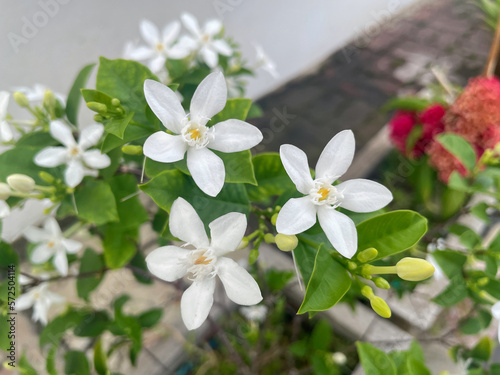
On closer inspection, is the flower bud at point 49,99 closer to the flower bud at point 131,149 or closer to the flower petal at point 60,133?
the flower petal at point 60,133

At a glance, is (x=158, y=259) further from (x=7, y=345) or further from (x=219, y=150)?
(x=7, y=345)

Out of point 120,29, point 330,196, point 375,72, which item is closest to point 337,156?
point 330,196

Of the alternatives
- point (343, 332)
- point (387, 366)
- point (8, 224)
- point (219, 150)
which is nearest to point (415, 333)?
point (343, 332)

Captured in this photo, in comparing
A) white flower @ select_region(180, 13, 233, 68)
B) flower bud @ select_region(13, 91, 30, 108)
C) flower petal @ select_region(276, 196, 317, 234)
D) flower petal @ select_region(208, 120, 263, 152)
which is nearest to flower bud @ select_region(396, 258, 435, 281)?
flower petal @ select_region(276, 196, 317, 234)

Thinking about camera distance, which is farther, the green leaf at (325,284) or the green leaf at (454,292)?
the green leaf at (454,292)

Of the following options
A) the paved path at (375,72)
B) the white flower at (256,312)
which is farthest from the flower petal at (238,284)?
the paved path at (375,72)

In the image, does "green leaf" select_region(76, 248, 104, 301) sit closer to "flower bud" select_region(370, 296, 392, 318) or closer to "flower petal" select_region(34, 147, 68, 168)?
"flower petal" select_region(34, 147, 68, 168)

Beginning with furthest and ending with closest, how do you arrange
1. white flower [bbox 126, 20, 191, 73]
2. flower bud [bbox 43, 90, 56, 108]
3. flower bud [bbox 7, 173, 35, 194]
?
white flower [bbox 126, 20, 191, 73], flower bud [bbox 43, 90, 56, 108], flower bud [bbox 7, 173, 35, 194]
